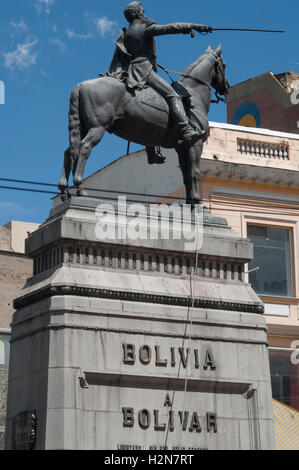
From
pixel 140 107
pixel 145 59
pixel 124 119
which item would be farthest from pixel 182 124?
pixel 145 59

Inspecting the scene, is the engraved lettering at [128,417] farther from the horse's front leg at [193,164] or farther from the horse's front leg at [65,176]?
the horse's front leg at [193,164]

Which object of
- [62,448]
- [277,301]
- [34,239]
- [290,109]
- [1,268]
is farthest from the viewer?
[1,268]

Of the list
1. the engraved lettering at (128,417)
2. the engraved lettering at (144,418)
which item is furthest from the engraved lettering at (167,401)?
the engraved lettering at (128,417)

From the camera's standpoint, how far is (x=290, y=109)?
139ft

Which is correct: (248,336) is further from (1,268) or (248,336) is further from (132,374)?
(1,268)

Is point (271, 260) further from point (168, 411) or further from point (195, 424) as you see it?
point (168, 411)

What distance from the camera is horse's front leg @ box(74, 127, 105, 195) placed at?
50.7 ft

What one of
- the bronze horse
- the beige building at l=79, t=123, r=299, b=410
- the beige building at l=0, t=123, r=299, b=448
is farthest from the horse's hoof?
the beige building at l=79, t=123, r=299, b=410

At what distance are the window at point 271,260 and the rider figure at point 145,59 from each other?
17.8m

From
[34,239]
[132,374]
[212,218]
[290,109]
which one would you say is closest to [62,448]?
[132,374]

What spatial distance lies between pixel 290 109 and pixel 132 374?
29.5m

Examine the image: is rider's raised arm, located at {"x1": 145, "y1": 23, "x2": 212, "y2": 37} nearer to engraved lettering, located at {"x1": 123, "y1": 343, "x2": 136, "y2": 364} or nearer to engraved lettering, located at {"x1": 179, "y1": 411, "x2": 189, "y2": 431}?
engraved lettering, located at {"x1": 123, "y1": 343, "x2": 136, "y2": 364}

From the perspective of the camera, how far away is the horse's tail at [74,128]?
15.6m

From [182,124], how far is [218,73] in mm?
1790
